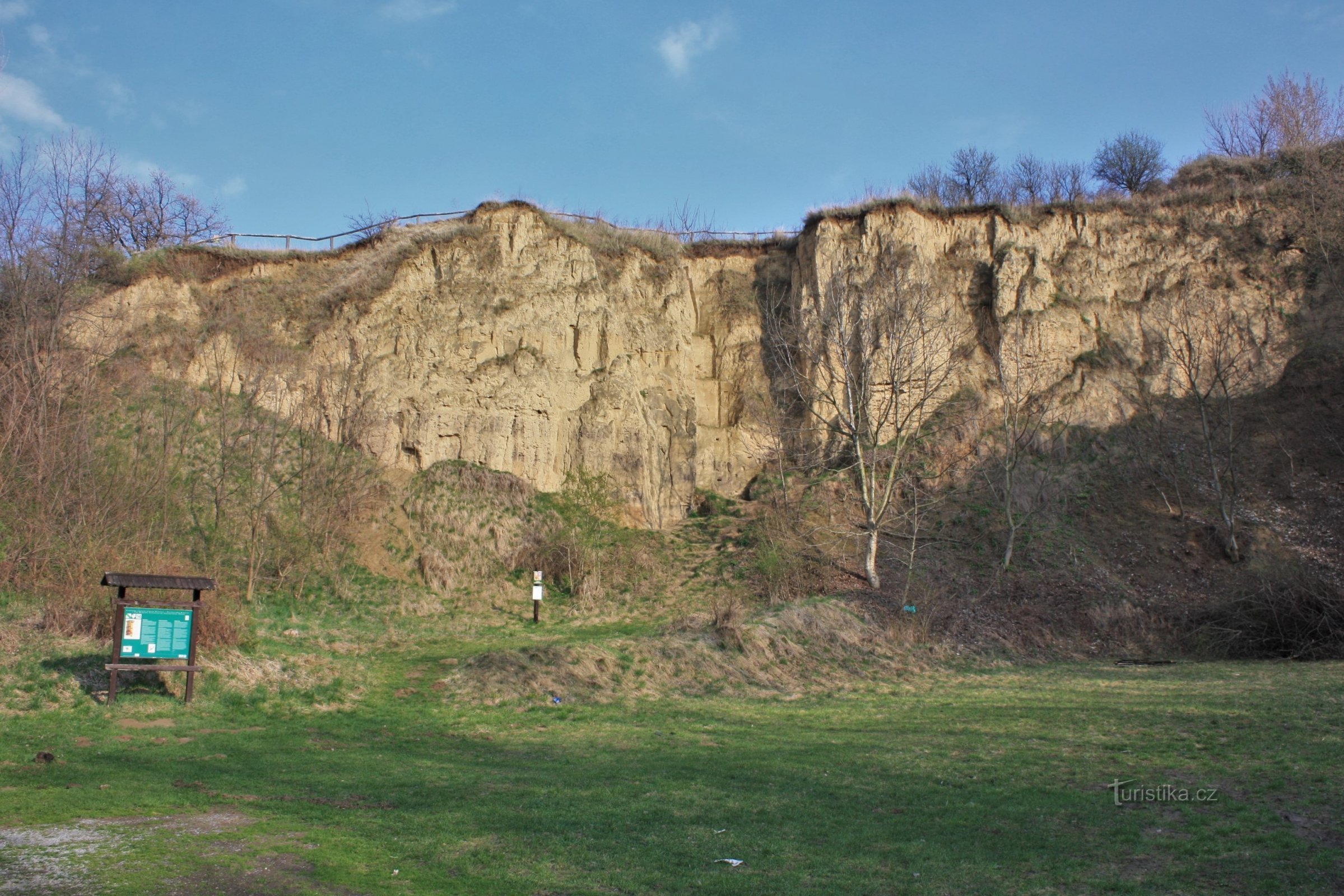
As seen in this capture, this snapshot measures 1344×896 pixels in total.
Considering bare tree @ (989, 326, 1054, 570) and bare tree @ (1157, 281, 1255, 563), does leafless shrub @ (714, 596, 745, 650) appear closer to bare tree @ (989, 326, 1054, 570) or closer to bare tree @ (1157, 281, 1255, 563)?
bare tree @ (989, 326, 1054, 570)

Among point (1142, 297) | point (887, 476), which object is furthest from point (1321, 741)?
point (1142, 297)

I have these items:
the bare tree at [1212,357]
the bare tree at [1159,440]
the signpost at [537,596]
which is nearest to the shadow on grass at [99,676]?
the signpost at [537,596]

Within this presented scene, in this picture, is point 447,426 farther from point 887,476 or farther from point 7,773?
point 7,773

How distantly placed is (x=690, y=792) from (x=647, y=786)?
60 centimetres

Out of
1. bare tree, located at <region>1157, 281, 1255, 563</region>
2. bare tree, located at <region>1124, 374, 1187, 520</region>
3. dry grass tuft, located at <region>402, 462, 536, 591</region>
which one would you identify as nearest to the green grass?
dry grass tuft, located at <region>402, 462, 536, 591</region>

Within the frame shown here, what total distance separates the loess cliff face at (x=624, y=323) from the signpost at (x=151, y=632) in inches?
666

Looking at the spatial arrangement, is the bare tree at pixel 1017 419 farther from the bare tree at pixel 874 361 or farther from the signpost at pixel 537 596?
the signpost at pixel 537 596

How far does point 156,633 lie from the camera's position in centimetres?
1367

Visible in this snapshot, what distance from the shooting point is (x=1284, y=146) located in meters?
38.3

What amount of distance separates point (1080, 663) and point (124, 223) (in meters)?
51.1

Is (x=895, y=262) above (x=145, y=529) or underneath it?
above

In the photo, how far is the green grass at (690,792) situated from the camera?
23.9 ft

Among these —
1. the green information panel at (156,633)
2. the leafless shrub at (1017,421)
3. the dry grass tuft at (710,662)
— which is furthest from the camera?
the leafless shrub at (1017,421)

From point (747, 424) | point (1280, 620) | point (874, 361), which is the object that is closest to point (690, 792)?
point (1280, 620)
